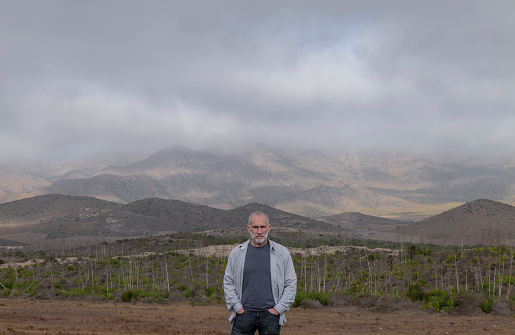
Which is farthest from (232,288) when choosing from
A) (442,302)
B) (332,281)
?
(332,281)

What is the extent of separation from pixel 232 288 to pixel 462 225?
10615cm

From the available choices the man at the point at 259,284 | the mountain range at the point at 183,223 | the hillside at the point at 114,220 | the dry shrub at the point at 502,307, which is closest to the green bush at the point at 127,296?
the dry shrub at the point at 502,307

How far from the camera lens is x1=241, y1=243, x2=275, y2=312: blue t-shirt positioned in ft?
20.8

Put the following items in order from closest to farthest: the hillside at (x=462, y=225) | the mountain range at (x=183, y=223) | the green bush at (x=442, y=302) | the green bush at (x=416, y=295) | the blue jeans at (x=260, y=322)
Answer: the blue jeans at (x=260, y=322) < the green bush at (x=442, y=302) < the green bush at (x=416, y=295) < the hillside at (x=462, y=225) < the mountain range at (x=183, y=223)

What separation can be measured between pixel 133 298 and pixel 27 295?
7.47 metres

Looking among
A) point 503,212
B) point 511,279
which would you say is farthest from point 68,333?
point 503,212

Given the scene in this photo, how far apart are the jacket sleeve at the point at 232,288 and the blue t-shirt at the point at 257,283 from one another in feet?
0.33

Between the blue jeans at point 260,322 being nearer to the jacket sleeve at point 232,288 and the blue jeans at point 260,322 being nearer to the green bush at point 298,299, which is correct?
the jacket sleeve at point 232,288

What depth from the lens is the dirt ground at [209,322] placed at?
53.8ft

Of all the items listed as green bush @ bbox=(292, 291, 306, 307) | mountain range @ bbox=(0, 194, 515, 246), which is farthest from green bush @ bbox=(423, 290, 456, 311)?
mountain range @ bbox=(0, 194, 515, 246)

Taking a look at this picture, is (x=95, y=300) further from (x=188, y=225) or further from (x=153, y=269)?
(x=188, y=225)

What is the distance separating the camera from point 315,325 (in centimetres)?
1912

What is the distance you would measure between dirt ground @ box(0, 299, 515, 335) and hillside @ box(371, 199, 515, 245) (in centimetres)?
7302

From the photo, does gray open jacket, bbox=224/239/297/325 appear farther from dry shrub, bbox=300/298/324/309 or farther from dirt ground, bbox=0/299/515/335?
dry shrub, bbox=300/298/324/309
